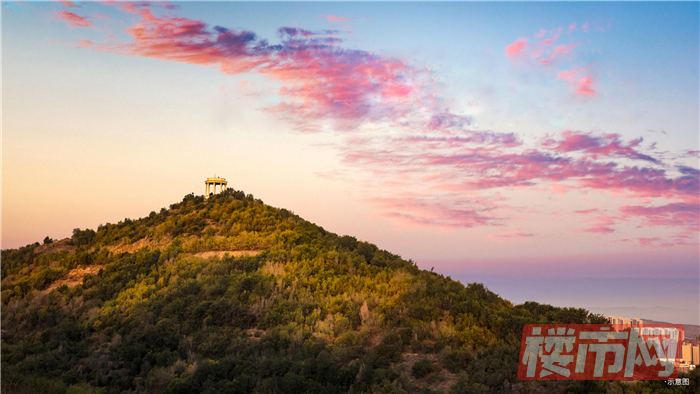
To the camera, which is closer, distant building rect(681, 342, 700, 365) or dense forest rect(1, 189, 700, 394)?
distant building rect(681, 342, 700, 365)

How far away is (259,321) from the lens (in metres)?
19.3

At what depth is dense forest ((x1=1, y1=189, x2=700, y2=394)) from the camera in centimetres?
1380

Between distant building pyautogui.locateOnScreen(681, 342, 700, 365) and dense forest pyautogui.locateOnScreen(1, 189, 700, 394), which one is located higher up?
distant building pyautogui.locateOnScreen(681, 342, 700, 365)

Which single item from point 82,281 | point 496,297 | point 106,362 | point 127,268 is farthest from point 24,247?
point 496,297

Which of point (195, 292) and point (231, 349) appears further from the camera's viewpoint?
point (195, 292)

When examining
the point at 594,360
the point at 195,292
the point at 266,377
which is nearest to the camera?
the point at 594,360

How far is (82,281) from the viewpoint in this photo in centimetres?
2725

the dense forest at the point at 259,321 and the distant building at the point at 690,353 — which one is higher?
→ the distant building at the point at 690,353

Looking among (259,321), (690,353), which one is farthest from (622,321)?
(259,321)

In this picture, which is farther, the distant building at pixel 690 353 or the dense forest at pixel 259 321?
the dense forest at pixel 259 321

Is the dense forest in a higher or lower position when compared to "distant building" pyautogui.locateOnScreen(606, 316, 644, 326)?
lower

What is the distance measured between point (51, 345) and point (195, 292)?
20.7 ft

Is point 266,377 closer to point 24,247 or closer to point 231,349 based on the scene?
point 231,349

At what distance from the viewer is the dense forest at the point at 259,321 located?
13.8 m
